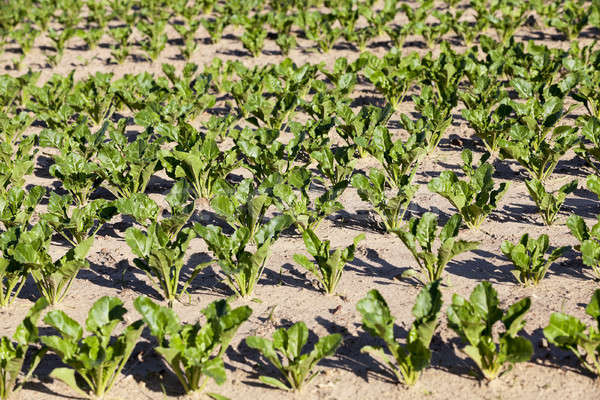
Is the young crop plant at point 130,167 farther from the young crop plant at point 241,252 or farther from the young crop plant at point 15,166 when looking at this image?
the young crop plant at point 241,252

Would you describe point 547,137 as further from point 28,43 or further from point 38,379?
point 28,43

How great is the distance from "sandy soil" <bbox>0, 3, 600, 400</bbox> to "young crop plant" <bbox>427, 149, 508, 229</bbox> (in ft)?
0.61

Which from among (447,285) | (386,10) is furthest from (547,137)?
(386,10)

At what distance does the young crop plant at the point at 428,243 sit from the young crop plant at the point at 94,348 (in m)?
2.12

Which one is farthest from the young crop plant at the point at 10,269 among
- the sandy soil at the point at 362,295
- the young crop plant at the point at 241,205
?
the young crop plant at the point at 241,205

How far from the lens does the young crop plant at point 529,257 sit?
4723 mm

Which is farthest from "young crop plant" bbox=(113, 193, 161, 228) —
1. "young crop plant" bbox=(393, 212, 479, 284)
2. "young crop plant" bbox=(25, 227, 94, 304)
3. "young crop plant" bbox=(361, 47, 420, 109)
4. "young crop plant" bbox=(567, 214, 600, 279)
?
"young crop plant" bbox=(361, 47, 420, 109)

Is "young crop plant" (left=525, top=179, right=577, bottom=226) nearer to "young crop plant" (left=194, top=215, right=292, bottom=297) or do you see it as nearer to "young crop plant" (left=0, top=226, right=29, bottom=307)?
"young crop plant" (left=194, top=215, right=292, bottom=297)

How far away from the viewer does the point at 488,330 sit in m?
4.03

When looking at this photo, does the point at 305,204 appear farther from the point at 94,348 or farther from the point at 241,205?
the point at 94,348

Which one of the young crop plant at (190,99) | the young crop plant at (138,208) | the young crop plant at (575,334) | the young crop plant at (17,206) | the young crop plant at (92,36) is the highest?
the young crop plant at (575,334)

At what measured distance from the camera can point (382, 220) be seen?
5.91 meters

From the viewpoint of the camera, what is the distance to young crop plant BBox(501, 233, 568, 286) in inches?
186

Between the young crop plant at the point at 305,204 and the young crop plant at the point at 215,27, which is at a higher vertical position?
the young crop plant at the point at 215,27
